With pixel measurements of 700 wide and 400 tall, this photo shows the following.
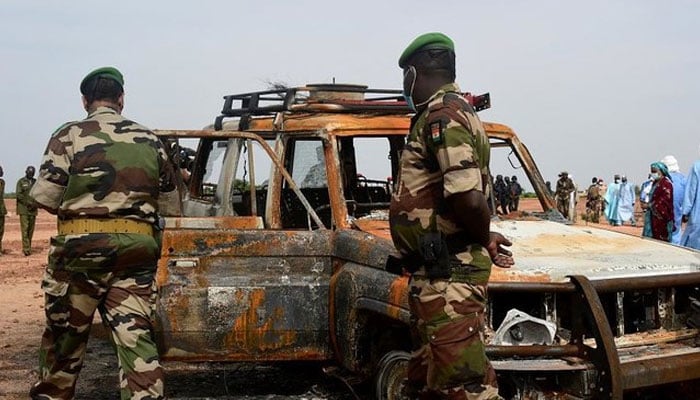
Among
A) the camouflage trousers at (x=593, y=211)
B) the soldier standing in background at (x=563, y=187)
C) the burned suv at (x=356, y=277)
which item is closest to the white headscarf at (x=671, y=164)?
the burned suv at (x=356, y=277)

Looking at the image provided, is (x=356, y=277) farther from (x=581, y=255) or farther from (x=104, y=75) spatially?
(x=104, y=75)

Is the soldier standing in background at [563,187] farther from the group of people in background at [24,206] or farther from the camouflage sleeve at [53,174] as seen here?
the camouflage sleeve at [53,174]

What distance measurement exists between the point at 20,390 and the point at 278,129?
2594 millimetres

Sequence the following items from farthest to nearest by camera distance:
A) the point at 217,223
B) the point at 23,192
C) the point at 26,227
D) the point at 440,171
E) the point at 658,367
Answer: the point at 26,227 < the point at 23,192 < the point at 217,223 < the point at 658,367 < the point at 440,171

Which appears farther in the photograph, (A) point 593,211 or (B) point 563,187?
(A) point 593,211

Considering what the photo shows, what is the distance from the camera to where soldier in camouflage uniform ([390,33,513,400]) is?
3.38 m

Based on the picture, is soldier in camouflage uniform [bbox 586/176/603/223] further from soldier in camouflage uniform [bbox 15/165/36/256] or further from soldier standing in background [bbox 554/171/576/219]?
soldier in camouflage uniform [bbox 15/165/36/256]

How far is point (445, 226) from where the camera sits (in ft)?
11.5

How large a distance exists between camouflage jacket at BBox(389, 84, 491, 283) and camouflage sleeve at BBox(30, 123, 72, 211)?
5.82ft

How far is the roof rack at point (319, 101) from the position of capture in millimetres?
5645

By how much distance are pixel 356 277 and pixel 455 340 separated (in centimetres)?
135

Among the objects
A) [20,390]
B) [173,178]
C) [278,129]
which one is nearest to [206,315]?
[173,178]

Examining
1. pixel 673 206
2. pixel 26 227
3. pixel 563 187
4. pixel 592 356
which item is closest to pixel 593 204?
pixel 563 187

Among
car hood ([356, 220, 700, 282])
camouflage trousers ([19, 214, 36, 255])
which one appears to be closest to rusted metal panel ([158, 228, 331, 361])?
car hood ([356, 220, 700, 282])
